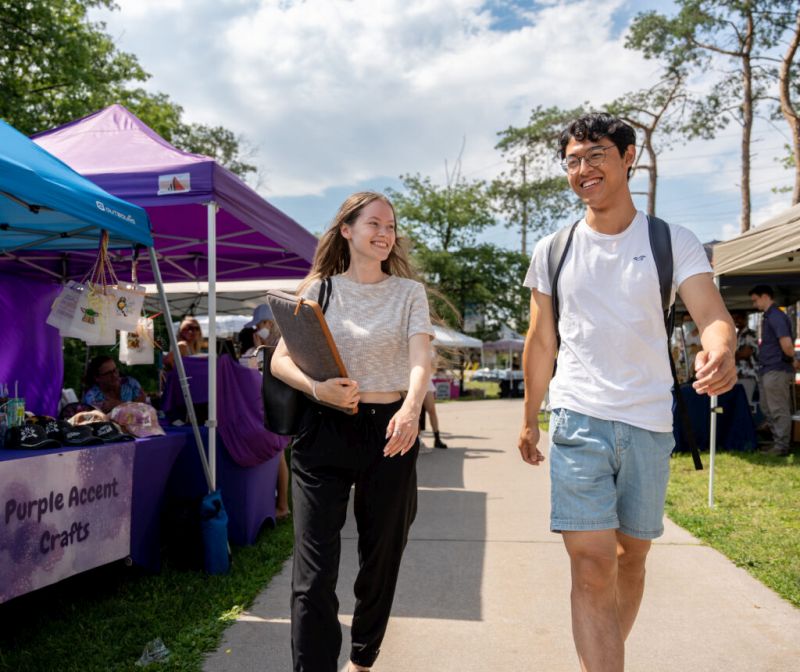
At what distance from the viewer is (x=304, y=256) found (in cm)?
668

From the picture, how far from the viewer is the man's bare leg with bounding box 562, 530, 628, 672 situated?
223cm

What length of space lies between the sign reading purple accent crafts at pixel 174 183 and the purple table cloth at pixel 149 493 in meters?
1.60

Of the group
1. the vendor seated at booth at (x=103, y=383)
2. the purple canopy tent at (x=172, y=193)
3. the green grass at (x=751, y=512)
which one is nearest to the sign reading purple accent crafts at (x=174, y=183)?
the purple canopy tent at (x=172, y=193)

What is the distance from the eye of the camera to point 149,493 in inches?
173

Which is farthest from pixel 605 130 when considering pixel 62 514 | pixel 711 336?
pixel 62 514

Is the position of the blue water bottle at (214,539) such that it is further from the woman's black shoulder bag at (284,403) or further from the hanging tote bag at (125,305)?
the woman's black shoulder bag at (284,403)

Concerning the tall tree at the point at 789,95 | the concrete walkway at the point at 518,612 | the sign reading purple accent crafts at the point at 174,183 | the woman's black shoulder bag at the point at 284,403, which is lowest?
the concrete walkway at the point at 518,612

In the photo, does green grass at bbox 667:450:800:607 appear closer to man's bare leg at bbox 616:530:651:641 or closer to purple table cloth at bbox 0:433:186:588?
man's bare leg at bbox 616:530:651:641

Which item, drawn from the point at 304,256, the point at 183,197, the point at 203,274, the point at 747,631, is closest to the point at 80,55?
the point at 203,274

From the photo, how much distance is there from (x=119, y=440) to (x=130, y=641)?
120 centimetres

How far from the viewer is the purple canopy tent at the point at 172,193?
4684 mm

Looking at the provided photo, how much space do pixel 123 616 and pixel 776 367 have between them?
26.7 feet

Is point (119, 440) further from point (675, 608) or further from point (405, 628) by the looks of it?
point (675, 608)

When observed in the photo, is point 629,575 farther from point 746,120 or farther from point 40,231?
point 746,120
